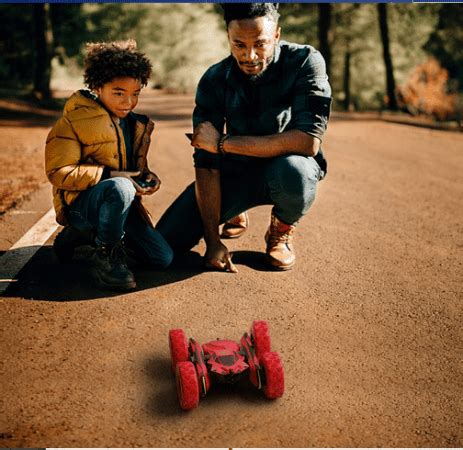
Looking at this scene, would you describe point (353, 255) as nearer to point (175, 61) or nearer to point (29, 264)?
point (29, 264)

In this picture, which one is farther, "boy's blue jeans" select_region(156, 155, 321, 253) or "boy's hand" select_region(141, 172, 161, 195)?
"boy's blue jeans" select_region(156, 155, 321, 253)

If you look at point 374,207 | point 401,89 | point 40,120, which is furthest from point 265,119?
point 401,89

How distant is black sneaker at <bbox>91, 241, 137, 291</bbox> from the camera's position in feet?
12.0

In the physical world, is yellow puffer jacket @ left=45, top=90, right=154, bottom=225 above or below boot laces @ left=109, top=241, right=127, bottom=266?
above

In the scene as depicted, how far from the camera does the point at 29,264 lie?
402 centimetres

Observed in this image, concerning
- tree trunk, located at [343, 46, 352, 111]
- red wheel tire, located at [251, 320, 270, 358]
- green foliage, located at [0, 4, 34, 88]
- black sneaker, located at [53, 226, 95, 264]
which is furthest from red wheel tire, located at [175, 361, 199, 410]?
tree trunk, located at [343, 46, 352, 111]

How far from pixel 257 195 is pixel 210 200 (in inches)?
12.6

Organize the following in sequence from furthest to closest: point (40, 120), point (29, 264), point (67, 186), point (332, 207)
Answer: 1. point (40, 120)
2. point (332, 207)
3. point (29, 264)
4. point (67, 186)

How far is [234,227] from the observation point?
15.5 ft

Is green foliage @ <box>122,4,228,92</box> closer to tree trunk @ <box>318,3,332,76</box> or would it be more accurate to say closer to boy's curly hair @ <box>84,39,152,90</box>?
tree trunk @ <box>318,3,332,76</box>

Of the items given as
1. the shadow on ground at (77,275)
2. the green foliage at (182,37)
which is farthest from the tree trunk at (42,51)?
the shadow on ground at (77,275)

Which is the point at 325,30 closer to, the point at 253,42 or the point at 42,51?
the point at 42,51

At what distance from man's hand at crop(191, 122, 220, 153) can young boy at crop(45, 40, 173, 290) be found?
31 centimetres

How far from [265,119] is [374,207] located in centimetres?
214
